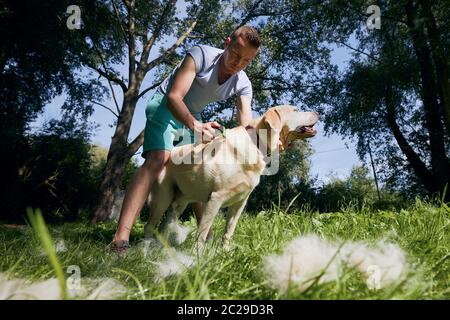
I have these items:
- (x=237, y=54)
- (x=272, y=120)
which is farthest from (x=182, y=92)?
(x=272, y=120)

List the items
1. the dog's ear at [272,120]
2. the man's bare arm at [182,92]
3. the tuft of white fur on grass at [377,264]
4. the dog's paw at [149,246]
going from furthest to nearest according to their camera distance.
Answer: the dog's ear at [272,120] → the man's bare arm at [182,92] → the dog's paw at [149,246] → the tuft of white fur on grass at [377,264]

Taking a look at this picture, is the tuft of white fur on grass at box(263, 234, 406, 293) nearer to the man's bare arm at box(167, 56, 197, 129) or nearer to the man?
the man's bare arm at box(167, 56, 197, 129)

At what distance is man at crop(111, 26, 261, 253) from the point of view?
3350mm

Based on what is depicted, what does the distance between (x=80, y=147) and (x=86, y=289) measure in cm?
1611

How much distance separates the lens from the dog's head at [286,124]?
361 cm

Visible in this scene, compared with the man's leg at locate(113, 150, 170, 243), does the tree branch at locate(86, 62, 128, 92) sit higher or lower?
higher

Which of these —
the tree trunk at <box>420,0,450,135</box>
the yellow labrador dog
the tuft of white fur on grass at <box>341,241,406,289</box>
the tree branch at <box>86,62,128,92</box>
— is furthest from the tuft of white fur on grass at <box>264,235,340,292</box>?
the tree branch at <box>86,62,128,92</box>

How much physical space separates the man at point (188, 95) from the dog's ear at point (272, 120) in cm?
25

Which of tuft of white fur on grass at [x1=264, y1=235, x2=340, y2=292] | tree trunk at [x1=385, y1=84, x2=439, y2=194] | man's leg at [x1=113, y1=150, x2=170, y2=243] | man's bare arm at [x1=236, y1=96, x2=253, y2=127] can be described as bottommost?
tuft of white fur on grass at [x1=264, y1=235, x2=340, y2=292]

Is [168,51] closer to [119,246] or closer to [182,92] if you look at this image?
[182,92]

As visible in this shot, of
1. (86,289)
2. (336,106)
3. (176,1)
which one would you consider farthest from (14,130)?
(86,289)

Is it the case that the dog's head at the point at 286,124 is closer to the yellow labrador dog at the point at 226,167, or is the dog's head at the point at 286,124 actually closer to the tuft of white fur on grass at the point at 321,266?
the yellow labrador dog at the point at 226,167

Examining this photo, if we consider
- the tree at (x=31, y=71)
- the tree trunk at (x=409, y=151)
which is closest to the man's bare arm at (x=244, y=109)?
the tree at (x=31, y=71)
